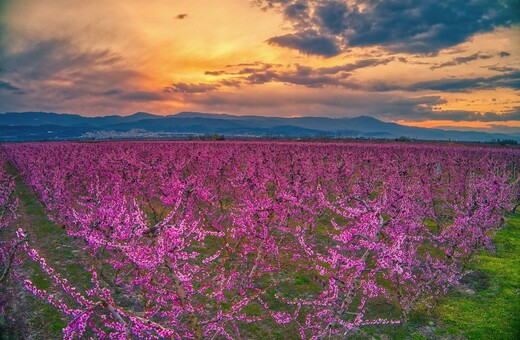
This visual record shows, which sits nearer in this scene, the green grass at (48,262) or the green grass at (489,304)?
the green grass at (48,262)

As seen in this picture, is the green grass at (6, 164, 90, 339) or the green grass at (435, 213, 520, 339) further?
the green grass at (435, 213, 520, 339)

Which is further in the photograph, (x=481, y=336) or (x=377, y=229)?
(x=481, y=336)

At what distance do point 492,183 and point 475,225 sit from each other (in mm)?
6552

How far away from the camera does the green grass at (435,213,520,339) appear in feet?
32.8

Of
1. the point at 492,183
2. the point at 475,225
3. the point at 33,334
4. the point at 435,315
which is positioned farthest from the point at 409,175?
the point at 33,334

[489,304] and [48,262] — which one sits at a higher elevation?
[48,262]

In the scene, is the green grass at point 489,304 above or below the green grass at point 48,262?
below

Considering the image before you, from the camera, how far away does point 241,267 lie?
13344 mm

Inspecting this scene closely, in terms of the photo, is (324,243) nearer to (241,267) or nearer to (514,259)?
(241,267)

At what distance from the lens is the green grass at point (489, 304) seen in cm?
1000

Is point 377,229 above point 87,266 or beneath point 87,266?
above

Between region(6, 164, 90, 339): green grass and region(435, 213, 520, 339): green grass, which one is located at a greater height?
region(6, 164, 90, 339): green grass

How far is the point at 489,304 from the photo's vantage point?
37.7 ft

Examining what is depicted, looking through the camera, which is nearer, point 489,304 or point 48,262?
point 489,304
